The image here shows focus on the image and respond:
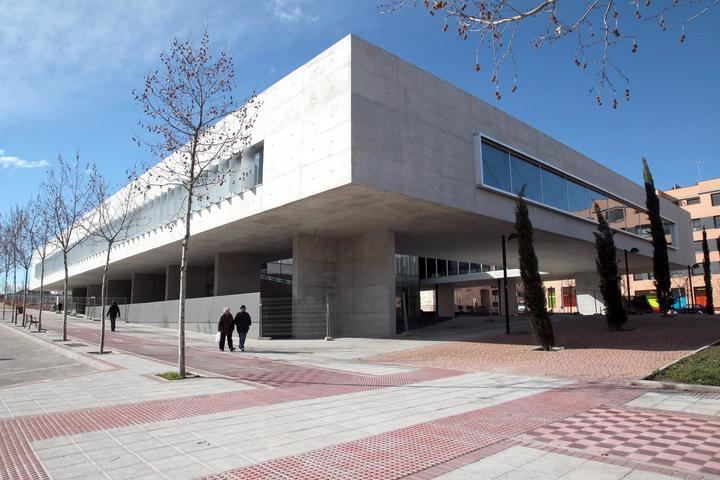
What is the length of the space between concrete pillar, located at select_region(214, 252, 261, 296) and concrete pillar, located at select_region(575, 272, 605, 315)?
92.7 ft

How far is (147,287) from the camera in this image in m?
46.3

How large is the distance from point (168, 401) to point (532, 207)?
824 inches

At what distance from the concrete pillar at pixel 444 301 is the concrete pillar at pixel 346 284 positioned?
76.1 ft

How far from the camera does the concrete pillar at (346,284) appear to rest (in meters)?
23.5

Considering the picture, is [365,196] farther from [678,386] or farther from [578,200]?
[578,200]

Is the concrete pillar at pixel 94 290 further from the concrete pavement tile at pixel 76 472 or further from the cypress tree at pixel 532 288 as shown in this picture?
the concrete pavement tile at pixel 76 472

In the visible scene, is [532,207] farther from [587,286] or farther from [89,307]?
[89,307]

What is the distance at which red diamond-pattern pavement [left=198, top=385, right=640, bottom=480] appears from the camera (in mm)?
4598

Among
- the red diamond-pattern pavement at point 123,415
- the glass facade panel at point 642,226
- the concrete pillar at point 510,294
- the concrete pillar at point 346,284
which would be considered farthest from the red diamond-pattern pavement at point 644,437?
the concrete pillar at point 510,294

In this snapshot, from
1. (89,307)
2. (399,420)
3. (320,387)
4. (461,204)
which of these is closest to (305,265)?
(461,204)

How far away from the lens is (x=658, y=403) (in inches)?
314

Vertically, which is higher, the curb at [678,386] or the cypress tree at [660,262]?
the cypress tree at [660,262]

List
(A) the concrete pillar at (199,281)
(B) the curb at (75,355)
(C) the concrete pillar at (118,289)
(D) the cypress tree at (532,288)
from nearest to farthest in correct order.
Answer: (B) the curb at (75,355) < (D) the cypress tree at (532,288) < (A) the concrete pillar at (199,281) < (C) the concrete pillar at (118,289)

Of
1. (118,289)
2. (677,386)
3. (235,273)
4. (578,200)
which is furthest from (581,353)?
(118,289)
